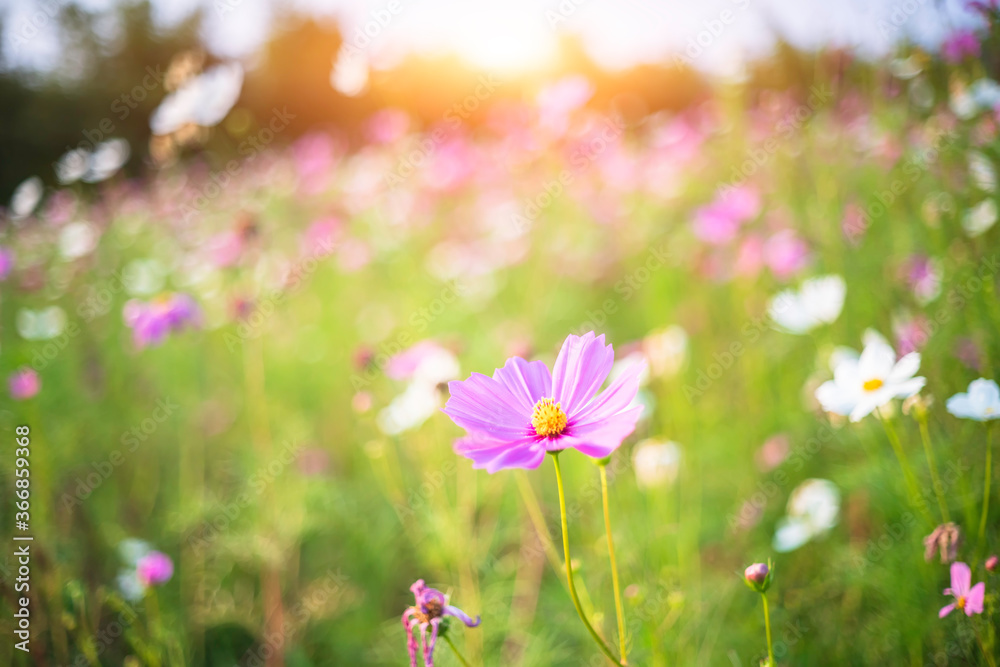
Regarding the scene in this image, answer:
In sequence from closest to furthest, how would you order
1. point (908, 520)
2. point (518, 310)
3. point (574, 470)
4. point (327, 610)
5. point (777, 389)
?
1. point (908, 520)
2. point (327, 610)
3. point (574, 470)
4. point (777, 389)
5. point (518, 310)

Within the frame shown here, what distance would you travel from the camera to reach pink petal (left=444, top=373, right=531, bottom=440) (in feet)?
1.71

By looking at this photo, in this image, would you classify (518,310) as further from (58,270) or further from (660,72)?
(660,72)

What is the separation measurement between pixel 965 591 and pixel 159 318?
4.94ft

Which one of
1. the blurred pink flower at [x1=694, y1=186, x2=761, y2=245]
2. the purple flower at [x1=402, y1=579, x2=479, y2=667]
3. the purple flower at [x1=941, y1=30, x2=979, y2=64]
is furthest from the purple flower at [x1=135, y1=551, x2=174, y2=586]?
the purple flower at [x1=941, y1=30, x2=979, y2=64]

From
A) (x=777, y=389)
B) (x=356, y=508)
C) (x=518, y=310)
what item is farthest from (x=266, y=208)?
(x=777, y=389)

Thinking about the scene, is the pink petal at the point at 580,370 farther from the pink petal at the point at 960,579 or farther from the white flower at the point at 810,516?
the white flower at the point at 810,516

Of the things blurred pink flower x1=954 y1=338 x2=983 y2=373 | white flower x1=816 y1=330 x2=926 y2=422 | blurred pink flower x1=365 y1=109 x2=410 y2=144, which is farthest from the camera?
blurred pink flower x1=365 y1=109 x2=410 y2=144

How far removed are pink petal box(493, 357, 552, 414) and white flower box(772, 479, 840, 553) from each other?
784 mm

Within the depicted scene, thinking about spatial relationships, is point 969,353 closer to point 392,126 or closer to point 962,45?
point 962,45

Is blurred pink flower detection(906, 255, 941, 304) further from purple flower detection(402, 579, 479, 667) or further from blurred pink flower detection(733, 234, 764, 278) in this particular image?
purple flower detection(402, 579, 479, 667)

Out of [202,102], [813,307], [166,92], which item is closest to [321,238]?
[202,102]

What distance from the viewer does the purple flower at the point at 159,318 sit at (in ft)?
4.38

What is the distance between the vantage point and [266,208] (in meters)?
2.89

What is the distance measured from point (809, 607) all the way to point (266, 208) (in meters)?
2.71
